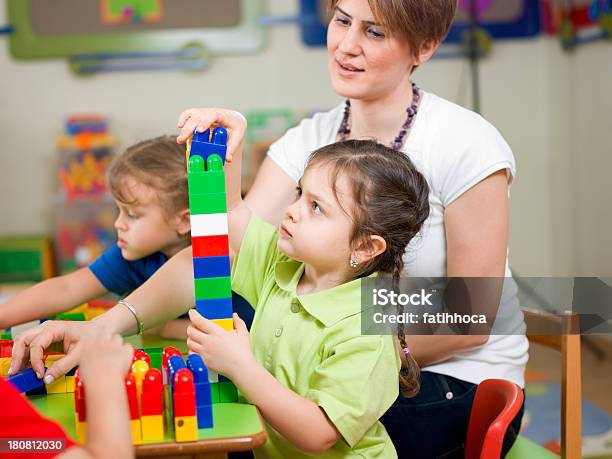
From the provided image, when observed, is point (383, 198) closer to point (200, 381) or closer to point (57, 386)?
point (200, 381)

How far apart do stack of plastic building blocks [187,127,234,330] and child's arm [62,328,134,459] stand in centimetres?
12

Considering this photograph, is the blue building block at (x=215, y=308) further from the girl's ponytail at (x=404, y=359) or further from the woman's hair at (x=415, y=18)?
the woman's hair at (x=415, y=18)

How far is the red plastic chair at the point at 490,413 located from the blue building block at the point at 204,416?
17.0 inches

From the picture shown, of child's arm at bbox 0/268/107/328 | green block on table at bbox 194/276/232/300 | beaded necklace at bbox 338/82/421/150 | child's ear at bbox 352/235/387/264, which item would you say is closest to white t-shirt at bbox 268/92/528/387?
beaded necklace at bbox 338/82/421/150

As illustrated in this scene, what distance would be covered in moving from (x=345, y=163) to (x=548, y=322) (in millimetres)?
500

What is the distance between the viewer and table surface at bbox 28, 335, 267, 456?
2.95 feet

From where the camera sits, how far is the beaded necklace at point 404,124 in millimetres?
1478

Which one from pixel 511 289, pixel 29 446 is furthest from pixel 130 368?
pixel 511 289

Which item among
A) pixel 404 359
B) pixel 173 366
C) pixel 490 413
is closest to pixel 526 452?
pixel 490 413

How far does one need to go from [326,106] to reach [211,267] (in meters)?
2.71

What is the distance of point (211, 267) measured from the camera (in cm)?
101

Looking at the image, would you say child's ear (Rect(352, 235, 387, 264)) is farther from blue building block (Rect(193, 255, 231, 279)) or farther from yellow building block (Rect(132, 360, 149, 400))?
yellow building block (Rect(132, 360, 149, 400))

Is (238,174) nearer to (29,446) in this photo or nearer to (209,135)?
(209,135)

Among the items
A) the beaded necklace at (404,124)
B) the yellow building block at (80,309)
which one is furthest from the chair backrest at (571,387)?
the yellow building block at (80,309)
